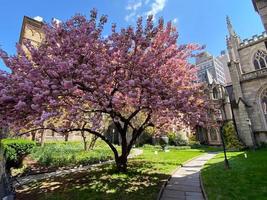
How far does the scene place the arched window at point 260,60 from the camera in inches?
968

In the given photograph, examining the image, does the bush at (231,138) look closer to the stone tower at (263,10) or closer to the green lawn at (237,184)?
the green lawn at (237,184)

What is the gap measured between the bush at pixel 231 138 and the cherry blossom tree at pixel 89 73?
17071 millimetres

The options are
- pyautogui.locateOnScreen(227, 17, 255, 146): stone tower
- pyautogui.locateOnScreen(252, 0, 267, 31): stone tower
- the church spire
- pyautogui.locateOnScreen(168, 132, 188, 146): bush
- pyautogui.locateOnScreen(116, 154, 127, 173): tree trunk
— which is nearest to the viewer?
pyautogui.locateOnScreen(252, 0, 267, 31): stone tower

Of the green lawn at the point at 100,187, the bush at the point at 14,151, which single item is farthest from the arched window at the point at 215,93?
the bush at the point at 14,151

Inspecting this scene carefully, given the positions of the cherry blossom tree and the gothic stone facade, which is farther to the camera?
the gothic stone facade

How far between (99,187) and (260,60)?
91.2 ft

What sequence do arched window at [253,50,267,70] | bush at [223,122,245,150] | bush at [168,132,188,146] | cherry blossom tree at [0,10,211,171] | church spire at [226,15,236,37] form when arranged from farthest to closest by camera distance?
bush at [168,132,188,146], church spire at [226,15,236,37], arched window at [253,50,267,70], bush at [223,122,245,150], cherry blossom tree at [0,10,211,171]

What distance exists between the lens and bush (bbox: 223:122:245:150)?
69.1 feet

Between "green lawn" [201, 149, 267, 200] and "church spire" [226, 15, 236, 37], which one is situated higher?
"church spire" [226, 15, 236, 37]

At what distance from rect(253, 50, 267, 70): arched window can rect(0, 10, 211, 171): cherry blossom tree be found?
23247 mm

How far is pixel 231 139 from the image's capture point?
869 inches

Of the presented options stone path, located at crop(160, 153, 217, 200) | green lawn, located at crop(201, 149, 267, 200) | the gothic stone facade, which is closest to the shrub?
the gothic stone facade

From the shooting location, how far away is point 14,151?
11141 millimetres

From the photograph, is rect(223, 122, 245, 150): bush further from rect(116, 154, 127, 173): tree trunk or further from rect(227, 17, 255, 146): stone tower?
rect(116, 154, 127, 173): tree trunk
